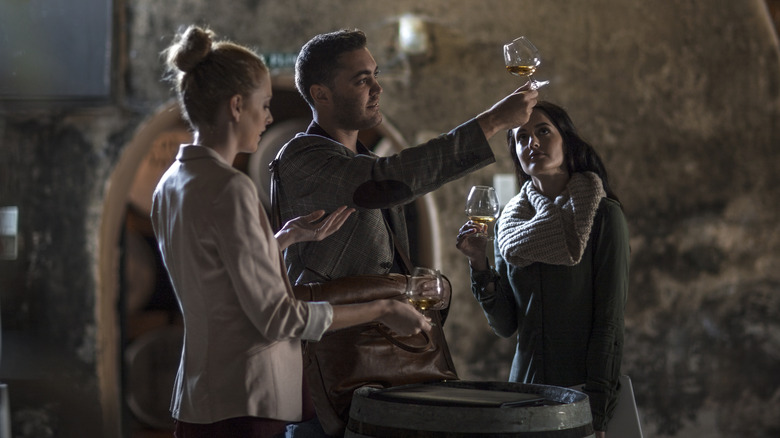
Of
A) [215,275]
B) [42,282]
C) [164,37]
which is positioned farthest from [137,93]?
[215,275]

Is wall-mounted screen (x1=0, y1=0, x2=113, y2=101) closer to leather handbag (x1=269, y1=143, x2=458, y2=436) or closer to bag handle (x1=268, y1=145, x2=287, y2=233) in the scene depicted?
bag handle (x1=268, y1=145, x2=287, y2=233)

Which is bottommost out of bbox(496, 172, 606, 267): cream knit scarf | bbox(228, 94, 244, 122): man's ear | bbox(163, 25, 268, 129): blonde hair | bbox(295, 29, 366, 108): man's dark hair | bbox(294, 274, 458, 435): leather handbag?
bbox(294, 274, 458, 435): leather handbag

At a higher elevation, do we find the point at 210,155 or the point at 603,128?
the point at 603,128

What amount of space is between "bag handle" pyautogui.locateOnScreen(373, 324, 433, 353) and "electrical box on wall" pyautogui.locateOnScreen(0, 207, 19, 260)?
11.4ft

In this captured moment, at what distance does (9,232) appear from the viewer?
15.8 ft

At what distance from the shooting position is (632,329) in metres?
4.94

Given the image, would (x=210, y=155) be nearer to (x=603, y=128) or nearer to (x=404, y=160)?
(x=404, y=160)

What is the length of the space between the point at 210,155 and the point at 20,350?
3618 millimetres

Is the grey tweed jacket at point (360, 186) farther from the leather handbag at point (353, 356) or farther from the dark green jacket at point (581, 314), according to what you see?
the dark green jacket at point (581, 314)

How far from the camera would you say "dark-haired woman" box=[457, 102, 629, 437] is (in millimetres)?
2447

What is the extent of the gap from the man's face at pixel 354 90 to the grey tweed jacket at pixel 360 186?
0.37 feet

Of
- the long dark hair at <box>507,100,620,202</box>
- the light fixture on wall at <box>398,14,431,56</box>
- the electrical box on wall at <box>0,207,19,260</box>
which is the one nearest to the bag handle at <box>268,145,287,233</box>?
the long dark hair at <box>507,100,620,202</box>

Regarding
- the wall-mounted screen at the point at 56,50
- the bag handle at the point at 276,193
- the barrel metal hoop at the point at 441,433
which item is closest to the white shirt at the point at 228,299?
the barrel metal hoop at the point at 441,433

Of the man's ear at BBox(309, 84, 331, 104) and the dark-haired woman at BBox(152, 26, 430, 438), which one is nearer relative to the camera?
the dark-haired woman at BBox(152, 26, 430, 438)
